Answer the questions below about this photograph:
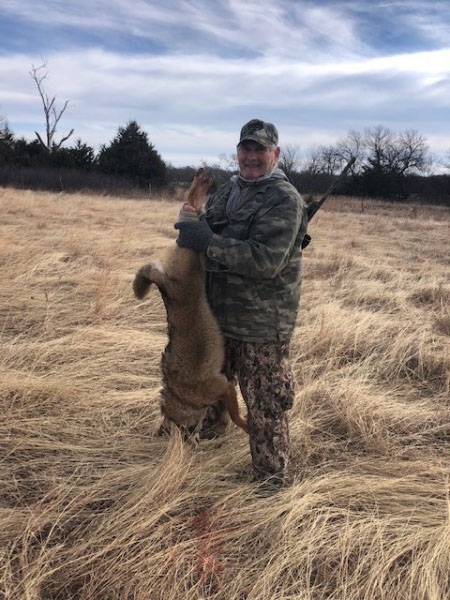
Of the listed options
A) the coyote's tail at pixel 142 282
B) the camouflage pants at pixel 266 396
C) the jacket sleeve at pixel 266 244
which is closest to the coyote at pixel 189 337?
the coyote's tail at pixel 142 282

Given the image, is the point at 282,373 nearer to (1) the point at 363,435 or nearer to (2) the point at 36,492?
(1) the point at 363,435

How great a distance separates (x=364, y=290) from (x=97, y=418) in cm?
529

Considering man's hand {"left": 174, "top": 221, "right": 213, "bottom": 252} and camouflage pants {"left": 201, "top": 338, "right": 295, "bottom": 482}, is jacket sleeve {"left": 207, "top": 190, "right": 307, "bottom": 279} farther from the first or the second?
camouflage pants {"left": 201, "top": 338, "right": 295, "bottom": 482}

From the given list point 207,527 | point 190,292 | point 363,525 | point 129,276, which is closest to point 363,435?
point 363,525

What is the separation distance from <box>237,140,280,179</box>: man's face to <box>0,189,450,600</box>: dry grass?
1669mm

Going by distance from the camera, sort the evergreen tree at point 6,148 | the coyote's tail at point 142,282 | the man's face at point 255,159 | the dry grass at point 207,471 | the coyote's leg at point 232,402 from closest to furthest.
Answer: the dry grass at point 207,471, the man's face at point 255,159, the coyote's tail at point 142,282, the coyote's leg at point 232,402, the evergreen tree at point 6,148

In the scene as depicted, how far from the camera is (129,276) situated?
8.07 m

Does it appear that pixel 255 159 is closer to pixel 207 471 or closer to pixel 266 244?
pixel 266 244

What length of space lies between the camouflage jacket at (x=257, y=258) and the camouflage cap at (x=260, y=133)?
0.18 m

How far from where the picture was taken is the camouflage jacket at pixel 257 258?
2.57 m

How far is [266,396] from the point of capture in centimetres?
293

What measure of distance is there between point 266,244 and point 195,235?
0.38m

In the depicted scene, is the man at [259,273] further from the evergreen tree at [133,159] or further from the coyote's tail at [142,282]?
the evergreen tree at [133,159]

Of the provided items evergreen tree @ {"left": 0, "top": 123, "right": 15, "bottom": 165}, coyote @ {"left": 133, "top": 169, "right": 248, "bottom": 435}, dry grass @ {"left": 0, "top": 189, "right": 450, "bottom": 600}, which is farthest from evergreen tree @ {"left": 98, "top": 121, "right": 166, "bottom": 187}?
coyote @ {"left": 133, "top": 169, "right": 248, "bottom": 435}
